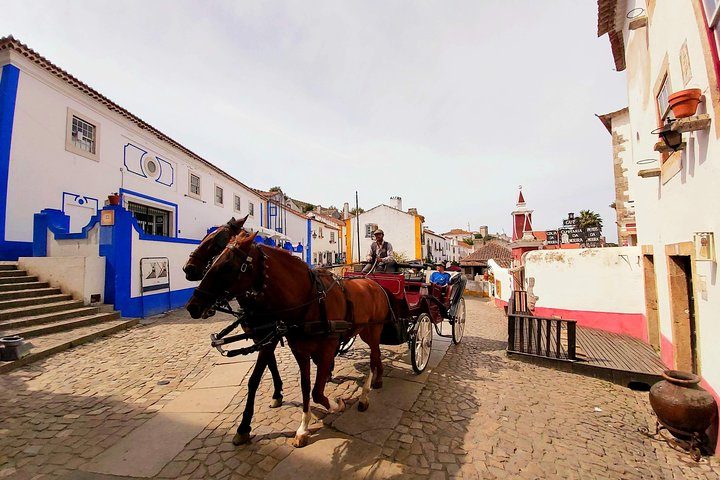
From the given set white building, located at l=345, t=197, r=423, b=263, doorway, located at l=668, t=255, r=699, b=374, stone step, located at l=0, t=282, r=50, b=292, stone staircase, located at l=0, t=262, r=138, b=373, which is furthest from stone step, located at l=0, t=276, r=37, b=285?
white building, located at l=345, t=197, r=423, b=263

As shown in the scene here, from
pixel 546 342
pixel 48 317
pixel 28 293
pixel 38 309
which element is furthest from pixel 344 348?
pixel 28 293

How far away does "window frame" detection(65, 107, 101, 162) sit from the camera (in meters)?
9.79

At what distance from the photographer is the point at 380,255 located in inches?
241

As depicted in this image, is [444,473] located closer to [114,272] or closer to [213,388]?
[213,388]

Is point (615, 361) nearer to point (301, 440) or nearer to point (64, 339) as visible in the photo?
point (301, 440)

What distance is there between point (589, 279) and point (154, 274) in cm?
1315

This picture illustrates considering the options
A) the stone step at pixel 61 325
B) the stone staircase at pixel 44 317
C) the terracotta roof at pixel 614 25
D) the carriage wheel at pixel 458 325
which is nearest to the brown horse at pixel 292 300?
the carriage wheel at pixel 458 325

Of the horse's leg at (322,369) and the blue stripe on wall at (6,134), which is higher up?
the blue stripe on wall at (6,134)

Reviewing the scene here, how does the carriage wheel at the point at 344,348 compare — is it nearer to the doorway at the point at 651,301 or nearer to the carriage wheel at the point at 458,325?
the carriage wheel at the point at 458,325

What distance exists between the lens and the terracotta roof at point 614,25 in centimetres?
729

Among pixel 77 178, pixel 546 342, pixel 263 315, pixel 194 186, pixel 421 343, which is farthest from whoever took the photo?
pixel 194 186

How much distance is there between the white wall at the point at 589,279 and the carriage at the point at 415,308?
4.65 meters

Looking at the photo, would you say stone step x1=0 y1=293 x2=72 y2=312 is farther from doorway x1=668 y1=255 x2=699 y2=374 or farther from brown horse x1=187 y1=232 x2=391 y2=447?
doorway x1=668 y1=255 x2=699 y2=374

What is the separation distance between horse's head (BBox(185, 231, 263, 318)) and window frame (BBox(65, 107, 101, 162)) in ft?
36.8
